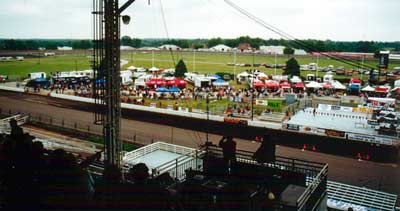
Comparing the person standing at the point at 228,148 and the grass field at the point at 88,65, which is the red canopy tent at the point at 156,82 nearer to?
the grass field at the point at 88,65

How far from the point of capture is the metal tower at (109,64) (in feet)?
32.3

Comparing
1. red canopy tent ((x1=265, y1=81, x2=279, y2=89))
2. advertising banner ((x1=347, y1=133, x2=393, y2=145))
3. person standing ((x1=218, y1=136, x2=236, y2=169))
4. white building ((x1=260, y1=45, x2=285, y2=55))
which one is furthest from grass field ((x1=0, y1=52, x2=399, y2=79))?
person standing ((x1=218, y1=136, x2=236, y2=169))

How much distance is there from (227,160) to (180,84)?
32997 millimetres

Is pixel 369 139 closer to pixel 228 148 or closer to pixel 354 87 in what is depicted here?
pixel 228 148

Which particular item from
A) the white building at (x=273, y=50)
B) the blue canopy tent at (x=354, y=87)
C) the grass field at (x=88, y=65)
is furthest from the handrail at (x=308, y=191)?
the white building at (x=273, y=50)

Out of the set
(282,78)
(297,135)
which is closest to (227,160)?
(297,135)

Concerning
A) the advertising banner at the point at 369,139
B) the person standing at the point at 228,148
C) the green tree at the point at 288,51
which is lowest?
the advertising banner at the point at 369,139

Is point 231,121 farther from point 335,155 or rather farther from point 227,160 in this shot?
point 227,160

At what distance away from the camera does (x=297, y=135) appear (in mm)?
22656

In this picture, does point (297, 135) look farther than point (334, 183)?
Yes

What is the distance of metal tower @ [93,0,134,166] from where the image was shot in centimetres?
984

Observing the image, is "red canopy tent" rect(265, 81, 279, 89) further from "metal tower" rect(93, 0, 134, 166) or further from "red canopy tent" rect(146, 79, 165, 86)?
"metal tower" rect(93, 0, 134, 166)

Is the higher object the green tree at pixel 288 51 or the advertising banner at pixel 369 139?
the green tree at pixel 288 51

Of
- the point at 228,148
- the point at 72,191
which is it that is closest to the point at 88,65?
the point at 228,148
